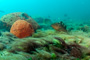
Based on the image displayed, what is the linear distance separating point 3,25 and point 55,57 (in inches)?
354

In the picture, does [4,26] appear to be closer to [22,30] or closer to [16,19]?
[16,19]

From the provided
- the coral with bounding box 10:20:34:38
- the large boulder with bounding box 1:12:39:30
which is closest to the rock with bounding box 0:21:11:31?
the large boulder with bounding box 1:12:39:30

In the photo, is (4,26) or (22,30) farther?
(4,26)

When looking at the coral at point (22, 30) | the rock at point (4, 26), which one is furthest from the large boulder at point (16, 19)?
the coral at point (22, 30)

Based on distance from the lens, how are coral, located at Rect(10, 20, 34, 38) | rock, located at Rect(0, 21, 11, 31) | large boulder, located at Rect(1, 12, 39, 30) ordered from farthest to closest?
large boulder, located at Rect(1, 12, 39, 30) → rock, located at Rect(0, 21, 11, 31) → coral, located at Rect(10, 20, 34, 38)

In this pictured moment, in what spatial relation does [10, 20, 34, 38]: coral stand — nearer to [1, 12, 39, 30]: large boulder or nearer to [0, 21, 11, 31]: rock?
[1, 12, 39, 30]: large boulder

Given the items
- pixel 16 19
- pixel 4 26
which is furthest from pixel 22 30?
pixel 4 26

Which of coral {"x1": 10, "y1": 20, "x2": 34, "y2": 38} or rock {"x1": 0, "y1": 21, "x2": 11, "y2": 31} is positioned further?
rock {"x1": 0, "y1": 21, "x2": 11, "y2": 31}

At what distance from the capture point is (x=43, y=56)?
3.80 metres

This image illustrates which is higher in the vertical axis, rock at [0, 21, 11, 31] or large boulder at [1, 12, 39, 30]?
large boulder at [1, 12, 39, 30]

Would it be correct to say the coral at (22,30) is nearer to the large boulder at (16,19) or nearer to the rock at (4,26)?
the large boulder at (16,19)

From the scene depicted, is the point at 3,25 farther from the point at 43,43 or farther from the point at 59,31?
the point at 43,43

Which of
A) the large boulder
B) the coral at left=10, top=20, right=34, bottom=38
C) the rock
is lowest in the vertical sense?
the coral at left=10, top=20, right=34, bottom=38

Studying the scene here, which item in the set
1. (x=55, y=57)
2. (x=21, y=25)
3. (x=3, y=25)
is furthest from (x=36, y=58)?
(x=3, y=25)
